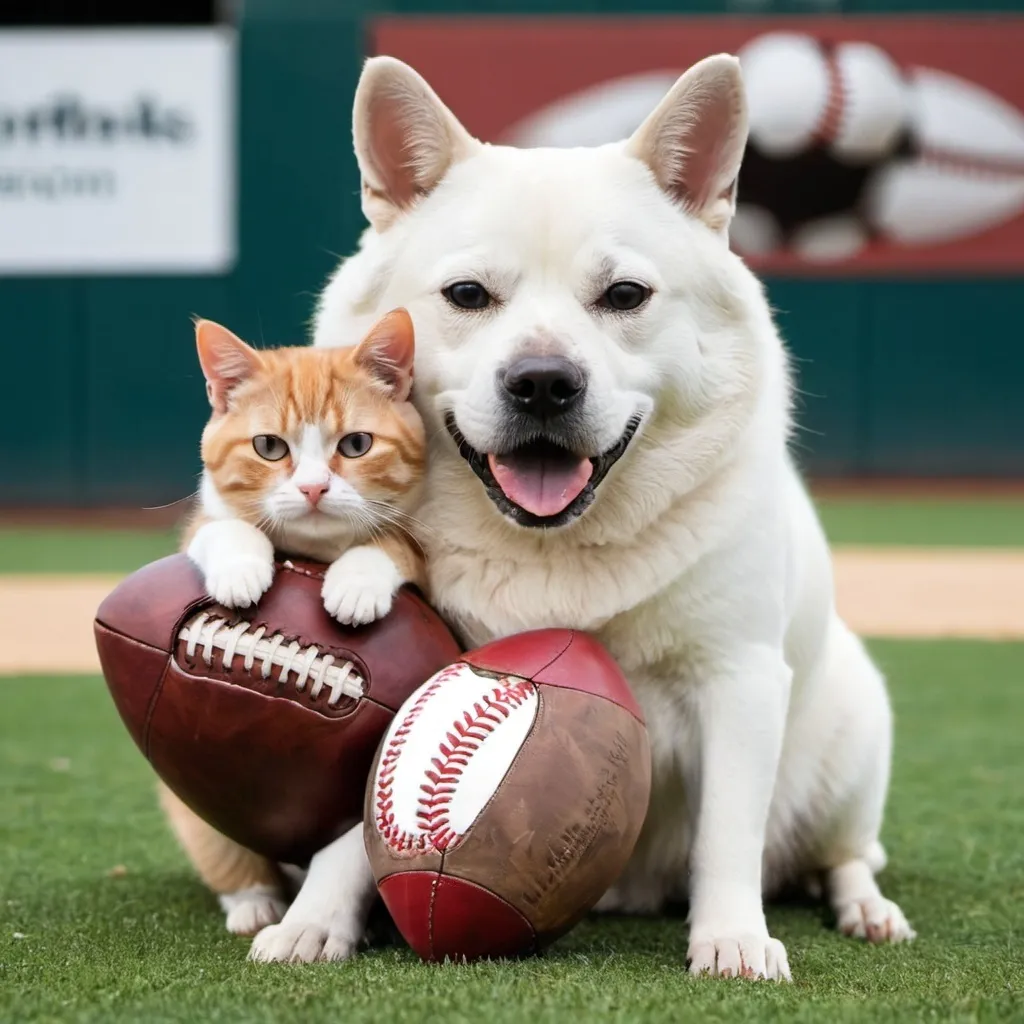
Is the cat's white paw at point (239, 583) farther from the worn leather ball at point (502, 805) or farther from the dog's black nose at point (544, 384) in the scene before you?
the dog's black nose at point (544, 384)

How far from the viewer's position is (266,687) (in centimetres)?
284

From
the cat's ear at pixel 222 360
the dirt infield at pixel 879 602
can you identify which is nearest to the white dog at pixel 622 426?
the cat's ear at pixel 222 360

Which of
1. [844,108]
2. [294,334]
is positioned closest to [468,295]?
[294,334]

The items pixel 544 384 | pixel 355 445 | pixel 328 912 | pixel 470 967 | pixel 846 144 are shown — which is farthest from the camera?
pixel 846 144

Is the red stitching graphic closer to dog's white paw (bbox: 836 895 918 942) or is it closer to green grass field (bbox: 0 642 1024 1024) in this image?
green grass field (bbox: 0 642 1024 1024)

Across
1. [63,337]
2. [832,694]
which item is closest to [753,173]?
[63,337]

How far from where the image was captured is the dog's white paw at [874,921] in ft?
10.7

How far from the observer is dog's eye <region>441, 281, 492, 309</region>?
296 cm

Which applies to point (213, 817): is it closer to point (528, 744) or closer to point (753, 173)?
point (528, 744)

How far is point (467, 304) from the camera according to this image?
2984 millimetres

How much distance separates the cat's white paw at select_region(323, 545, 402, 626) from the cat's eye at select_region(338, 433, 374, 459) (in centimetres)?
18

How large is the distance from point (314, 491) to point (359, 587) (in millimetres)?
199

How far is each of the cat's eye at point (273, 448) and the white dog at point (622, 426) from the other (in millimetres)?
302

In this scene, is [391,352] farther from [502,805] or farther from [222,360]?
[502,805]
